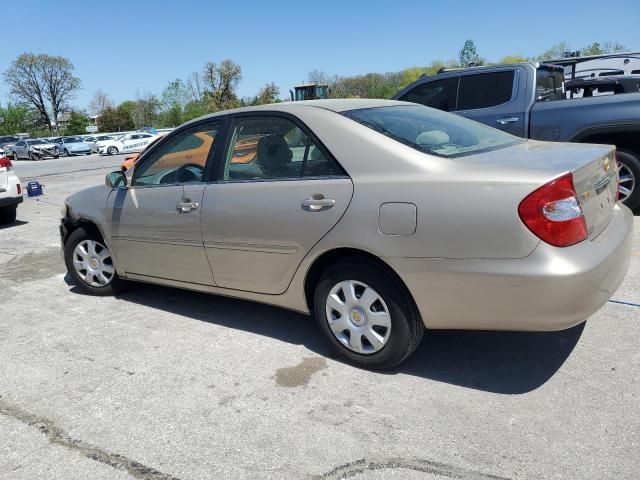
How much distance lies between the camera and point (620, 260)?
2.98 m

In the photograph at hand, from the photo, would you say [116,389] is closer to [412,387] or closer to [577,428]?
[412,387]

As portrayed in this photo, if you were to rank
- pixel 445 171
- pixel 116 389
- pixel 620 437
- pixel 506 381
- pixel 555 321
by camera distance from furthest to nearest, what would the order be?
pixel 116 389 < pixel 506 381 < pixel 445 171 < pixel 555 321 < pixel 620 437

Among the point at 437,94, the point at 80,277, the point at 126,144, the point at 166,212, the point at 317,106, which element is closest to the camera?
the point at 317,106

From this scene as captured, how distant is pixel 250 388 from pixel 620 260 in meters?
2.17

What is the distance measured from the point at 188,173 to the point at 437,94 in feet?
14.3

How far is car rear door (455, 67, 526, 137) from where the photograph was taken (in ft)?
21.8

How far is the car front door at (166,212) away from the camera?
3.96 meters

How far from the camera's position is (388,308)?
3107 mm

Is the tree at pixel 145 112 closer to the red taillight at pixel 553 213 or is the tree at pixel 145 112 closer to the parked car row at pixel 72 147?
the parked car row at pixel 72 147

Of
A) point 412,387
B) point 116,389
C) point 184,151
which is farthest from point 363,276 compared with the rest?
point 184,151

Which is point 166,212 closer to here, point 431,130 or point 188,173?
point 188,173

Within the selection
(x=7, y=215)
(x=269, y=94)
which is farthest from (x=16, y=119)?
(x=7, y=215)

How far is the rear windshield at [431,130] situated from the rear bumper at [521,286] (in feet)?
2.32

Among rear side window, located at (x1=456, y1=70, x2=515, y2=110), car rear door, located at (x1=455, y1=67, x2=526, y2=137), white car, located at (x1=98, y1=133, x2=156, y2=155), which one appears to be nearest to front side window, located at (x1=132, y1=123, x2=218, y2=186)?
car rear door, located at (x1=455, y1=67, x2=526, y2=137)
